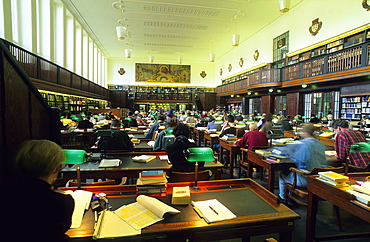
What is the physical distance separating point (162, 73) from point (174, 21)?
11.9 meters

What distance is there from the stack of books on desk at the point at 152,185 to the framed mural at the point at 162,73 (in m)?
25.2

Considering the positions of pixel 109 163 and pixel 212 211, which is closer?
pixel 212 211

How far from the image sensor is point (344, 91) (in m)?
9.65

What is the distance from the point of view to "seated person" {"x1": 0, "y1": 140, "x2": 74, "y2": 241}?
118cm

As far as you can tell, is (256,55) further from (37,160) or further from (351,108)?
(37,160)

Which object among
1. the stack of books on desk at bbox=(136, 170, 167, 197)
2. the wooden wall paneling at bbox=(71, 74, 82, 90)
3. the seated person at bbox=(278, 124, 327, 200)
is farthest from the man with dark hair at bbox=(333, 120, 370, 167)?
the wooden wall paneling at bbox=(71, 74, 82, 90)

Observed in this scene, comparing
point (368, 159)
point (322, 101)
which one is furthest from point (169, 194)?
point (322, 101)

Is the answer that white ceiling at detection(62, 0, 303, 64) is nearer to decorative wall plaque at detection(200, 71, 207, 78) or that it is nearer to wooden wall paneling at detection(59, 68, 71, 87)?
wooden wall paneling at detection(59, 68, 71, 87)

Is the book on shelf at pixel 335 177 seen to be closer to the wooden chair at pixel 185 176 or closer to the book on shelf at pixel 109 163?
the wooden chair at pixel 185 176

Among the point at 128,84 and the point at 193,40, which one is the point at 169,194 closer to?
the point at 193,40

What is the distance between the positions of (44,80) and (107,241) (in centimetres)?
936

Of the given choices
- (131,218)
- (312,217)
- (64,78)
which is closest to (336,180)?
(312,217)

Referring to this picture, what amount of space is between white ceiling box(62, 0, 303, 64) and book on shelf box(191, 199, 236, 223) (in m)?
12.5

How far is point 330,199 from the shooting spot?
2371mm
